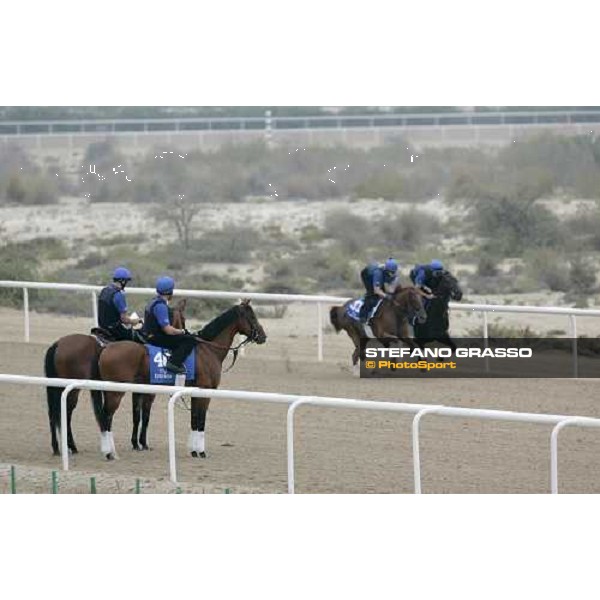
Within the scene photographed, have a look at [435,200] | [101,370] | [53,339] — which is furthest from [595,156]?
[101,370]

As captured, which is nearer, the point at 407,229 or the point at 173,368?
the point at 173,368

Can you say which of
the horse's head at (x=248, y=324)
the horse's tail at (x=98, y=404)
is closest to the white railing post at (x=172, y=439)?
the horse's tail at (x=98, y=404)

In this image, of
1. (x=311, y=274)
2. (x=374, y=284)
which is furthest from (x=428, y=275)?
(x=311, y=274)

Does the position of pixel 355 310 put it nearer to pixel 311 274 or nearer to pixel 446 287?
pixel 446 287

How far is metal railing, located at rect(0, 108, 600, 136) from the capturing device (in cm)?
5712

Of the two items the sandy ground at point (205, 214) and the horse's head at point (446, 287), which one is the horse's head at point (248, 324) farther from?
the sandy ground at point (205, 214)

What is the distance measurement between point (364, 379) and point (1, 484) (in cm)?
670

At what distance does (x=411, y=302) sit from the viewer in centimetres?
1934

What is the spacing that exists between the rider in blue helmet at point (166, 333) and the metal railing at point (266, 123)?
136 feet

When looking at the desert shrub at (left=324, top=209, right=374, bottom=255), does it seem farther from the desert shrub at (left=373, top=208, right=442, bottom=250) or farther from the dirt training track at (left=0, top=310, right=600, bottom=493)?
the dirt training track at (left=0, top=310, right=600, bottom=493)

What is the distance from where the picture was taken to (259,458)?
14266 millimetres

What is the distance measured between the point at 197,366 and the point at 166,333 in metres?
0.41

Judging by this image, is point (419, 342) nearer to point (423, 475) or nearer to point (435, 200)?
point (423, 475)

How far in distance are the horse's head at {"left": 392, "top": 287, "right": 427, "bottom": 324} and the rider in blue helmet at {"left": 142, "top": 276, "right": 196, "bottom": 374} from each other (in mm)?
4823
